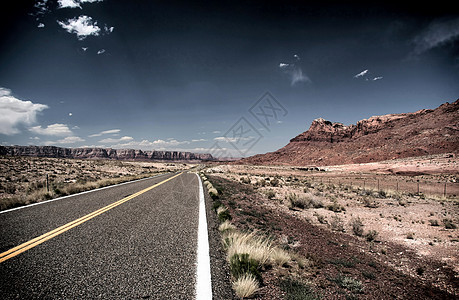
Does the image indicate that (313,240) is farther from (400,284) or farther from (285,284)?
(285,284)

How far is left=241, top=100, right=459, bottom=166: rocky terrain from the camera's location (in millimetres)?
61738

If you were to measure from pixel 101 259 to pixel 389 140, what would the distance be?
99.2 meters

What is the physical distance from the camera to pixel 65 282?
2.64 m

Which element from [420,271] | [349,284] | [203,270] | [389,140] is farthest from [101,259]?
[389,140]

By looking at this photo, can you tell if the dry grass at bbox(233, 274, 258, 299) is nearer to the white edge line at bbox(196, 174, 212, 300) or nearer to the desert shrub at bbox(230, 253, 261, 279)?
the desert shrub at bbox(230, 253, 261, 279)

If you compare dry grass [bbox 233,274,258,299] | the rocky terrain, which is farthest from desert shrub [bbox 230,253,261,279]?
the rocky terrain

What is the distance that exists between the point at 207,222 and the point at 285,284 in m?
3.28

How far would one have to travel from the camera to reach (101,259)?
330 cm

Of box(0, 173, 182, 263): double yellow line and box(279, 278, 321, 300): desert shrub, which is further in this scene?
box(0, 173, 182, 263): double yellow line

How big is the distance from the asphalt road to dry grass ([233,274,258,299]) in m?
0.57

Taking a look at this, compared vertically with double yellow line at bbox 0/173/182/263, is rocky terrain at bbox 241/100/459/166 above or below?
above

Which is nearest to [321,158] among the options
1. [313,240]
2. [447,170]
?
[447,170]

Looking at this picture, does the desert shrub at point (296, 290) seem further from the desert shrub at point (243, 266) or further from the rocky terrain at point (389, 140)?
the rocky terrain at point (389, 140)

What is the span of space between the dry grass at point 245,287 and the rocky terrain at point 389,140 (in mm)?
79204
